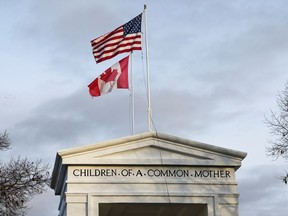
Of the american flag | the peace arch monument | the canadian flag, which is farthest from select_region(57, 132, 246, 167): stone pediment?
the american flag

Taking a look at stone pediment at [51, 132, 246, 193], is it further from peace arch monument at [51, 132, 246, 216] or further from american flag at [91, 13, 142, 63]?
american flag at [91, 13, 142, 63]

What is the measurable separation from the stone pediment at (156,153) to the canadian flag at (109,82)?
2.48 meters

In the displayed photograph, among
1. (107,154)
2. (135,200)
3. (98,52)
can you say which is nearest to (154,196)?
(135,200)

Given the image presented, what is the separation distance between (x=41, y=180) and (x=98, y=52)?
739 cm

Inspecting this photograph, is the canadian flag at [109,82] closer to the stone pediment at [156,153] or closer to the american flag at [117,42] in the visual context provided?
the american flag at [117,42]

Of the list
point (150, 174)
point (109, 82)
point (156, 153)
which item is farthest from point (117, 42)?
point (150, 174)

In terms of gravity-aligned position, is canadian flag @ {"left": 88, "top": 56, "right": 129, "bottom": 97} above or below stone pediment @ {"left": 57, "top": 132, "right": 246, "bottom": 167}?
above

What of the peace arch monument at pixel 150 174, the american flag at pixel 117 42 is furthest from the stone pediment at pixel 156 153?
the american flag at pixel 117 42

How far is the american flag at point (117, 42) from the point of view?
2867 centimetres

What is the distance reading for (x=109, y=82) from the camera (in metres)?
28.5

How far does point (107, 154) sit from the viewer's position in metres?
27.1

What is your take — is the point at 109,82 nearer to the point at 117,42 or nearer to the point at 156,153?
the point at 117,42

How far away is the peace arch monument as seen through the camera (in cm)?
2670

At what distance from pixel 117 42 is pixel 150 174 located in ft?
19.2
